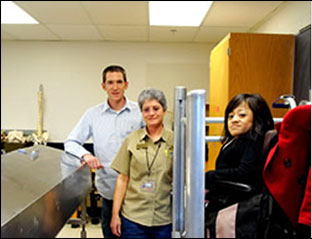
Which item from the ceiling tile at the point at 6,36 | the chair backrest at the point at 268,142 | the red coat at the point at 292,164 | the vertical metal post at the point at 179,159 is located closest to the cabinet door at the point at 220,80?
the chair backrest at the point at 268,142

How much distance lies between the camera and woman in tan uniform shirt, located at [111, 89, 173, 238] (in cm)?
138

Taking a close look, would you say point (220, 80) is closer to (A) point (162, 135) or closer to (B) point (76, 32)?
(A) point (162, 135)

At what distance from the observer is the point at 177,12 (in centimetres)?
278

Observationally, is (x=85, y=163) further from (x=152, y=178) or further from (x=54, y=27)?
(x=54, y=27)

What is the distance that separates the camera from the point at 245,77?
1991mm

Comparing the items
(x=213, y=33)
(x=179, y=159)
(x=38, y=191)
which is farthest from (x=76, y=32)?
(x=179, y=159)

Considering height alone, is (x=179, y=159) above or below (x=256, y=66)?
below

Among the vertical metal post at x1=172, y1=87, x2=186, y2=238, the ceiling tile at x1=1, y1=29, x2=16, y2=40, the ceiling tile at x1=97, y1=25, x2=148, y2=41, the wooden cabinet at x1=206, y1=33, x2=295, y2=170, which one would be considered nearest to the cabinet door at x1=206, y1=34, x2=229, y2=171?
the wooden cabinet at x1=206, y1=33, x2=295, y2=170

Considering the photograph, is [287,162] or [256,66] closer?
[287,162]

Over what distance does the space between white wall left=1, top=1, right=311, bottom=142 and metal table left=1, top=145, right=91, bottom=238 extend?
249 cm

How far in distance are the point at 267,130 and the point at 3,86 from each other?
154 inches

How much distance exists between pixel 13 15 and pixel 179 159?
2.70 m

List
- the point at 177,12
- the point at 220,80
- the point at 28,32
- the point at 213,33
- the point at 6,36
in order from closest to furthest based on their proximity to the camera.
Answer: the point at 220,80
the point at 177,12
the point at 213,33
the point at 28,32
the point at 6,36

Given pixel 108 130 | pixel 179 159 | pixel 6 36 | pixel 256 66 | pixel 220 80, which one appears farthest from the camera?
pixel 6 36
